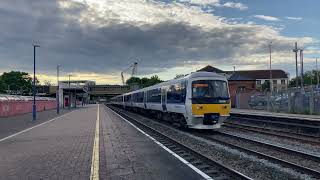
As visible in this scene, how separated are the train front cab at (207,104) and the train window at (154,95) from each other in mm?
9743

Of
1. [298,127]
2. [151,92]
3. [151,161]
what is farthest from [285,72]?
[151,161]

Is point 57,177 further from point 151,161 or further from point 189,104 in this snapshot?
point 189,104

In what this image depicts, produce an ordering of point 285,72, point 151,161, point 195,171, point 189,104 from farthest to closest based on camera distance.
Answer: point 285,72 → point 189,104 → point 151,161 → point 195,171

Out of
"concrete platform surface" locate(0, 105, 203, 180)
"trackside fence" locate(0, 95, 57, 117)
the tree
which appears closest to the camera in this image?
"concrete platform surface" locate(0, 105, 203, 180)

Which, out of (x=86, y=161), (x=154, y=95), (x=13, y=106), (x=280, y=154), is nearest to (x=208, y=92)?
(x=280, y=154)

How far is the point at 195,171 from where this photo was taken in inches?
439

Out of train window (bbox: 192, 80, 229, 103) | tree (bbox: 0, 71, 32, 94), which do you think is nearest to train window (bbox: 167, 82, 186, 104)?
train window (bbox: 192, 80, 229, 103)

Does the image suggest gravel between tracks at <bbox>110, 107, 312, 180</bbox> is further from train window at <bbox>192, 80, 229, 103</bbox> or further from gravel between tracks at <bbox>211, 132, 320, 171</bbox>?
train window at <bbox>192, 80, 229, 103</bbox>

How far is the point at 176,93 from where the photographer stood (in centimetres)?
2614

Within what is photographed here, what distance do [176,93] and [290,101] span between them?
1653 cm

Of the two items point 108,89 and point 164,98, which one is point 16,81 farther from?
point 164,98

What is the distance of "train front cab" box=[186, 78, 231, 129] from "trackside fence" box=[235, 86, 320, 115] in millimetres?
13197

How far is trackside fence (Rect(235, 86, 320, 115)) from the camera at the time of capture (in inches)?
1358

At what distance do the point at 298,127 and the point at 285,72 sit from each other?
6409 inches
